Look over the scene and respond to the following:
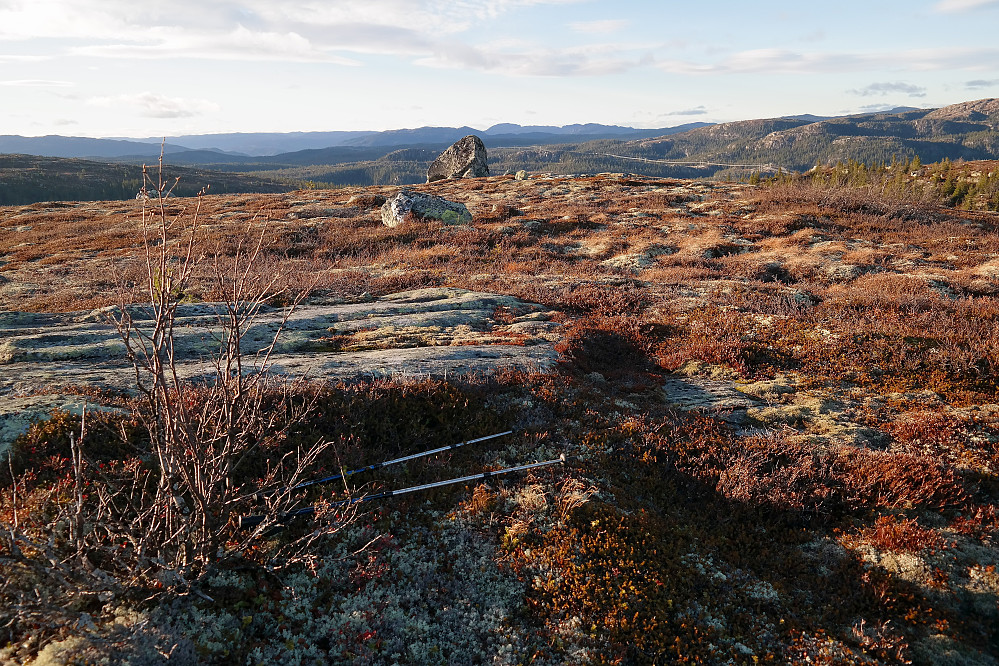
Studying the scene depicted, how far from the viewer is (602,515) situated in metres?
6.03

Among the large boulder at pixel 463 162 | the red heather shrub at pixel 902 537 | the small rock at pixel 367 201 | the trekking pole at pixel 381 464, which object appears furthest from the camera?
the large boulder at pixel 463 162

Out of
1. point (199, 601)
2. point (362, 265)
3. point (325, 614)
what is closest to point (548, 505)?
point (325, 614)

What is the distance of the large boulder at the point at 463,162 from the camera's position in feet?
254

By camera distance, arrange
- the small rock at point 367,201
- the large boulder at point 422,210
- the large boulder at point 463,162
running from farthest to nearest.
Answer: the large boulder at point 463,162 → the small rock at point 367,201 → the large boulder at point 422,210

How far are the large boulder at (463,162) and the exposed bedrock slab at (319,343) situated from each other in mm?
66205

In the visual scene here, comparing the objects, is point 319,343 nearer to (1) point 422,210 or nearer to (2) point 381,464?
(2) point 381,464

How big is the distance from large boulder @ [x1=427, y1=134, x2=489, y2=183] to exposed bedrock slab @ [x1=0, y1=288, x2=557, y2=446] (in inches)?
2606

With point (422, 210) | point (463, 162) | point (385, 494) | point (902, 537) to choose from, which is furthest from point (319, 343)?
point (463, 162)

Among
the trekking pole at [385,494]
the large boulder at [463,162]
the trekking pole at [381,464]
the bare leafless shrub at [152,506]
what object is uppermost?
the large boulder at [463,162]

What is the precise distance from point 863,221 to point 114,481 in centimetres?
4022

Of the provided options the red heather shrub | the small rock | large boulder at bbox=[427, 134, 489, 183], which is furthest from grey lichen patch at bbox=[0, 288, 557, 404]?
large boulder at bbox=[427, 134, 489, 183]

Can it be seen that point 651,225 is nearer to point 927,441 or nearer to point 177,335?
point 927,441

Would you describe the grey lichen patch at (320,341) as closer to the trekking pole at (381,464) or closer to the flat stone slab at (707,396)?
the trekking pole at (381,464)

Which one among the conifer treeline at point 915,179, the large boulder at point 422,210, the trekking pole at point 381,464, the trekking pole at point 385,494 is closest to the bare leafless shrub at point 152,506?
the trekking pole at point 385,494
